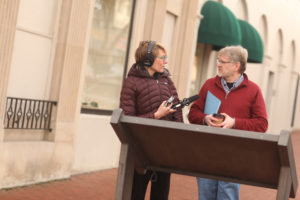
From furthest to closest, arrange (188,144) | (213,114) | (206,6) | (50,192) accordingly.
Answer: (206,6)
(50,192)
(213,114)
(188,144)

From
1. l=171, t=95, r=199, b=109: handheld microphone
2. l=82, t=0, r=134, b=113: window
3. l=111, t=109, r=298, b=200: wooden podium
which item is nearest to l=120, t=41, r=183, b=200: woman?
l=171, t=95, r=199, b=109: handheld microphone

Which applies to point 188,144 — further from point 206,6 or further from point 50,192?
point 206,6

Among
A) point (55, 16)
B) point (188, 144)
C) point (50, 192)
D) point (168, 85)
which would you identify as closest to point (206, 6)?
point (55, 16)

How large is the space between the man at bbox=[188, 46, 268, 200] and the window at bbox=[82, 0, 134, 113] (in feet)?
17.3

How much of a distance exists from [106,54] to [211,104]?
5754 mm

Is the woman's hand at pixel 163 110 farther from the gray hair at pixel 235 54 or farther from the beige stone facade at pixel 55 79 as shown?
the beige stone facade at pixel 55 79

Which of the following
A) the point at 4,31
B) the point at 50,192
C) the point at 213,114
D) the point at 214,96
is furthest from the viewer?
the point at 50,192

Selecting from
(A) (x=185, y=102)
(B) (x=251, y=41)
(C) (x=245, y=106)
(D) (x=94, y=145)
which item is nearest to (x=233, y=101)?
(C) (x=245, y=106)

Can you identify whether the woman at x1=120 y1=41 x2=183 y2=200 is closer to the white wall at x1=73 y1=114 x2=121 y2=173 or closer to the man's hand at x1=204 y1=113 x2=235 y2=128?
the man's hand at x1=204 y1=113 x2=235 y2=128

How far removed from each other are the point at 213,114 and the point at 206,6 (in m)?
11.1

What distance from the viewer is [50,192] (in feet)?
23.7

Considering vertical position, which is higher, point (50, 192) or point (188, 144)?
point (188, 144)

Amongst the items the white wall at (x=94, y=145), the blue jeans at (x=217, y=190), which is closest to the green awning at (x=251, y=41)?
the white wall at (x=94, y=145)

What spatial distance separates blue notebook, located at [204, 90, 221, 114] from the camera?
4141 millimetres
